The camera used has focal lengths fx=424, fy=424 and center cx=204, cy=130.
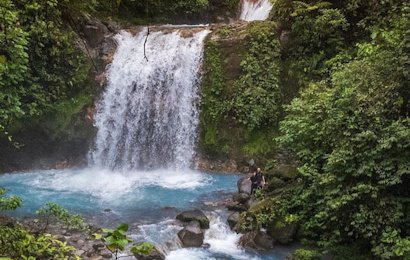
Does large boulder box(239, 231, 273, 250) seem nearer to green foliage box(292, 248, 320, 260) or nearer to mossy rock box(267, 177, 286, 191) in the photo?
green foliage box(292, 248, 320, 260)

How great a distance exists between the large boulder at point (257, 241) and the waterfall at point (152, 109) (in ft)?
20.8

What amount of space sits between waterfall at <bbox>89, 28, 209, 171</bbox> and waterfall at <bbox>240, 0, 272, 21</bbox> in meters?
4.44

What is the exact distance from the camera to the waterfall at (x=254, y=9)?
20128mm

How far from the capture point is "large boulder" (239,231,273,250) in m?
9.65

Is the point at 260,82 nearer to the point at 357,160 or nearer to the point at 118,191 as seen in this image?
the point at 118,191

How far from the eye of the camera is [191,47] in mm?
16797

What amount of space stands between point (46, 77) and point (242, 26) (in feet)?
25.5

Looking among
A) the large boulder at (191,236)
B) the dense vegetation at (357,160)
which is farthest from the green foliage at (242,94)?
the large boulder at (191,236)

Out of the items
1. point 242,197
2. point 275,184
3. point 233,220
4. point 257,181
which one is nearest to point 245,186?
point 242,197

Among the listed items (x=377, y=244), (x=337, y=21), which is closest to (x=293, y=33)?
(x=337, y=21)

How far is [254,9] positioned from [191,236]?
14556mm

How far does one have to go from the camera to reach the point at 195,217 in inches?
423

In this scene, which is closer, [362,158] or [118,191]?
[362,158]

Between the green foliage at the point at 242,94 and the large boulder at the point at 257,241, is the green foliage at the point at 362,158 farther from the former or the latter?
the green foliage at the point at 242,94
